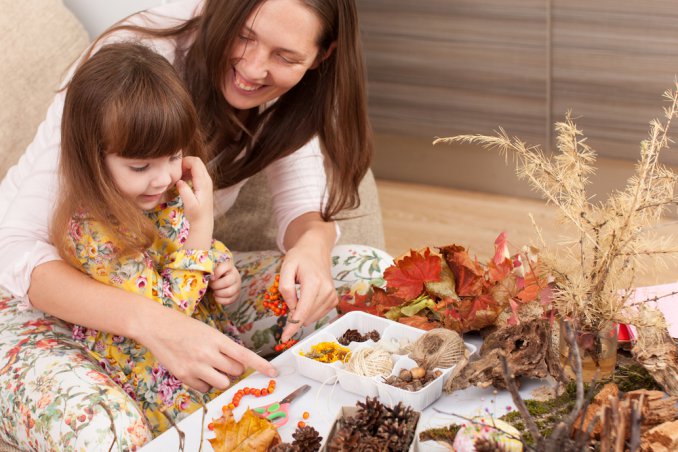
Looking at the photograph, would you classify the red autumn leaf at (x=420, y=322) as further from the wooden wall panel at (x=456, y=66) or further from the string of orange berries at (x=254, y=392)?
the wooden wall panel at (x=456, y=66)

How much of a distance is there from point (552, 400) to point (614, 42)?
2.04 m

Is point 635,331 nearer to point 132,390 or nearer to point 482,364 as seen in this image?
point 482,364

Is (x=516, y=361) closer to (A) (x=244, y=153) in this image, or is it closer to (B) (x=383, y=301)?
(B) (x=383, y=301)

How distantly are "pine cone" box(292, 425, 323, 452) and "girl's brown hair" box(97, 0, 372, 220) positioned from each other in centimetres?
73

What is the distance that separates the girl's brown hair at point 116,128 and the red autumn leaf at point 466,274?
461 millimetres

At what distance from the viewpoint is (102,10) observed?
233 centimetres

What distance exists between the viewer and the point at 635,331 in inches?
52.1

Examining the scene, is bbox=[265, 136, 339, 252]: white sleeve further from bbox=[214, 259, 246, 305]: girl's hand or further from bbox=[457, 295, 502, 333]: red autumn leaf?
bbox=[457, 295, 502, 333]: red autumn leaf

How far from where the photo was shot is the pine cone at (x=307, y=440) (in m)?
1.09

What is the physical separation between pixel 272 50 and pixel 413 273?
451mm

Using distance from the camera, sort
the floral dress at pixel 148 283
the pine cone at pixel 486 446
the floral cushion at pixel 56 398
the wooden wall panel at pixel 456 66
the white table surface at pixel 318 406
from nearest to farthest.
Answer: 1. the pine cone at pixel 486 446
2. the white table surface at pixel 318 406
3. the floral cushion at pixel 56 398
4. the floral dress at pixel 148 283
5. the wooden wall panel at pixel 456 66

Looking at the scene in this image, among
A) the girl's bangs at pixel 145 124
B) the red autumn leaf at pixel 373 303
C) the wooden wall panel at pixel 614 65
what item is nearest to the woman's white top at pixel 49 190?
the girl's bangs at pixel 145 124

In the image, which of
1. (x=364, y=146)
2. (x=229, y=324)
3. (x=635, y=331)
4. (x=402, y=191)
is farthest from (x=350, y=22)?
(x=402, y=191)

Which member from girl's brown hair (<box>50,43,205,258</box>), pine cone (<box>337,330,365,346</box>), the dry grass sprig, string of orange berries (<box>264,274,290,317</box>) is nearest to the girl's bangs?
girl's brown hair (<box>50,43,205,258</box>)
